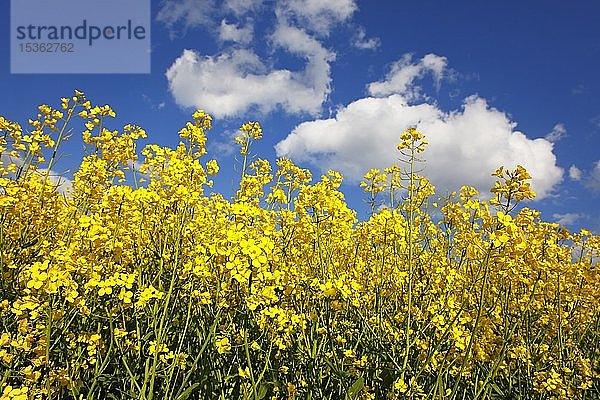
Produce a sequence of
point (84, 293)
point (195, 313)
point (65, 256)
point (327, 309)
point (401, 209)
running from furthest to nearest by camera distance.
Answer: point (401, 209), point (327, 309), point (195, 313), point (84, 293), point (65, 256)

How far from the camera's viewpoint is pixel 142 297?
2.13 m

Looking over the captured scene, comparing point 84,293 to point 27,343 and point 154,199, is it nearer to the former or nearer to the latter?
point 27,343

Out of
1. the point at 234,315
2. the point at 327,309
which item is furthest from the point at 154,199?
the point at 327,309

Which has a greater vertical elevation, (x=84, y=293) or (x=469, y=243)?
(x=469, y=243)

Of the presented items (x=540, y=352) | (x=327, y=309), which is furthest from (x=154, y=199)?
(x=540, y=352)

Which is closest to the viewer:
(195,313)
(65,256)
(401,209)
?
(65,256)

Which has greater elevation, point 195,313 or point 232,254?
point 232,254

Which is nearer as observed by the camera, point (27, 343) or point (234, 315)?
point (27, 343)

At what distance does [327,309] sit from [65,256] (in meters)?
1.60

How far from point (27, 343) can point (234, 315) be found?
0.97m

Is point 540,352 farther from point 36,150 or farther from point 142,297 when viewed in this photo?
point 36,150

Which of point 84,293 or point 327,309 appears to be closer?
point 84,293

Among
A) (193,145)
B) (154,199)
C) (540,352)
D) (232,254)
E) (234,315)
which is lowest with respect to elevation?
(540,352)

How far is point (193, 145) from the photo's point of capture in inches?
134
